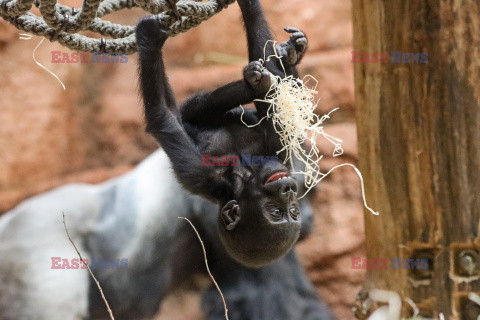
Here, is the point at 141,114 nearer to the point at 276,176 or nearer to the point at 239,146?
the point at 239,146

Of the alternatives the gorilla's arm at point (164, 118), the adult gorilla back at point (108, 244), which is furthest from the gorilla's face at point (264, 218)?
the adult gorilla back at point (108, 244)

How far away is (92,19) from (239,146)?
809mm

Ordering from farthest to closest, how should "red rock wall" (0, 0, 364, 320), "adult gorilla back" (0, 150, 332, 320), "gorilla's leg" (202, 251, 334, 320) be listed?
"red rock wall" (0, 0, 364, 320) < "gorilla's leg" (202, 251, 334, 320) < "adult gorilla back" (0, 150, 332, 320)

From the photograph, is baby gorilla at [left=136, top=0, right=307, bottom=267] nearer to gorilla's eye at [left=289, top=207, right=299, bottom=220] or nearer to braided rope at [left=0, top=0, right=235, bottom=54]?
gorilla's eye at [left=289, top=207, right=299, bottom=220]

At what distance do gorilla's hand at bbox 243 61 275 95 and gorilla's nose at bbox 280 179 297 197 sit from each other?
346mm

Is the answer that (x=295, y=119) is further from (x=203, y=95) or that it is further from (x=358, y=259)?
(x=358, y=259)

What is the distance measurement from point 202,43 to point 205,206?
2003mm

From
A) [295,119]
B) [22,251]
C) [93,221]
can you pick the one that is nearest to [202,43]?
[93,221]

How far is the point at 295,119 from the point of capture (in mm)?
2121

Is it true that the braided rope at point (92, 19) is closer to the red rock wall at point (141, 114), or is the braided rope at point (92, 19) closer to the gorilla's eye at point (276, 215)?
the gorilla's eye at point (276, 215)

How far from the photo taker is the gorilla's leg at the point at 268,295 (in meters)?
4.35

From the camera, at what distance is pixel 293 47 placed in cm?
222

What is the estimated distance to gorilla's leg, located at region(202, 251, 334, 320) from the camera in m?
4.35

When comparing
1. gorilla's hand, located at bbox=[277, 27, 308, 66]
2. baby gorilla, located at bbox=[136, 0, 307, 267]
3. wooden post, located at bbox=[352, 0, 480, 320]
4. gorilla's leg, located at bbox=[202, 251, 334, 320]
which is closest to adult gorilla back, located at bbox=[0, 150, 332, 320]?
gorilla's leg, located at bbox=[202, 251, 334, 320]
